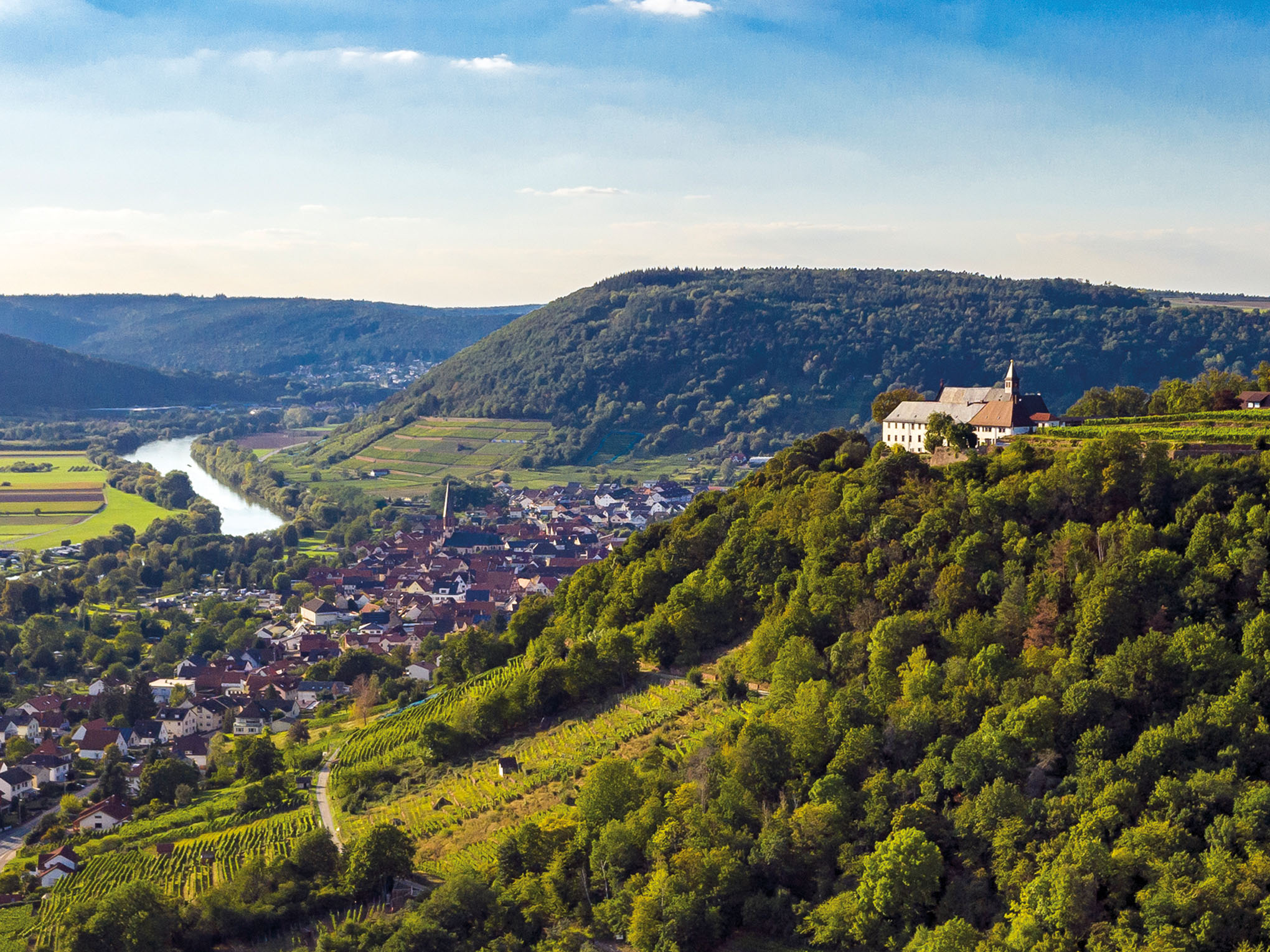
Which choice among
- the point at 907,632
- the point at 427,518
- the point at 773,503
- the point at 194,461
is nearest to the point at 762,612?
the point at 773,503

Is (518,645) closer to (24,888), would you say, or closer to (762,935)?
(24,888)

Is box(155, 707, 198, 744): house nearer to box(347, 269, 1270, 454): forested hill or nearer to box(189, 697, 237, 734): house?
box(189, 697, 237, 734): house

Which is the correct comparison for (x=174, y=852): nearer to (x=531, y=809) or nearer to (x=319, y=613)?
(x=531, y=809)

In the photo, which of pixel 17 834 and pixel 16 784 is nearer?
pixel 17 834

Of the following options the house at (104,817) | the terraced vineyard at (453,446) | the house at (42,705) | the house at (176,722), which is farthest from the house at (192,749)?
the terraced vineyard at (453,446)

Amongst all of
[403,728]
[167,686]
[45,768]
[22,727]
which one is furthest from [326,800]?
[167,686]

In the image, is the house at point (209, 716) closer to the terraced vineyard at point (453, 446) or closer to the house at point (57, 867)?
the house at point (57, 867)
